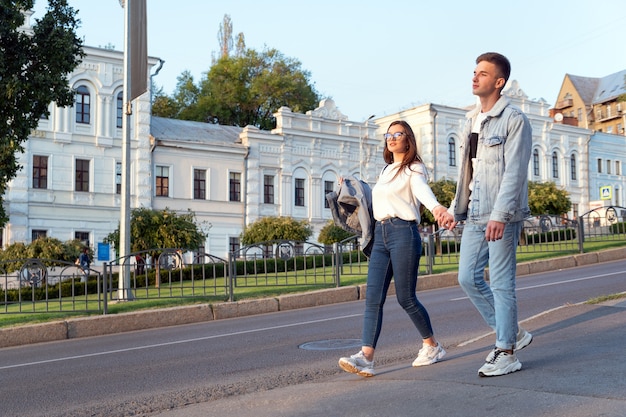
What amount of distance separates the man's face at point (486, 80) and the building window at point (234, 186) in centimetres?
3731

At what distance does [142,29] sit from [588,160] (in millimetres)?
49373

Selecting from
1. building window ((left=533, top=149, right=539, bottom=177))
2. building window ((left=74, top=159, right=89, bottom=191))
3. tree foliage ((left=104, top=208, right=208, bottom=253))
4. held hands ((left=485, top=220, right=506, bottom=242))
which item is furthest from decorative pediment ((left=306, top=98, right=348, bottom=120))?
held hands ((left=485, top=220, right=506, bottom=242))

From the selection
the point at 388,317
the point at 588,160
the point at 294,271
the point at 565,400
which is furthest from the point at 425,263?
the point at 588,160

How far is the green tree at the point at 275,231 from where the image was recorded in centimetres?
3300

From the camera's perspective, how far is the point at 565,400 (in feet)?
14.1

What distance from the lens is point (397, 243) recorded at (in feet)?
19.2

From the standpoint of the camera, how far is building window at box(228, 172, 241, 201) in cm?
4247

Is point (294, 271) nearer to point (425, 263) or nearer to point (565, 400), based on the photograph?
point (425, 263)

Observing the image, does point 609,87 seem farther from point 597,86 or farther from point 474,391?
point 474,391

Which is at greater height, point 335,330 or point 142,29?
point 142,29

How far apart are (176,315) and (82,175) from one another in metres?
26.0

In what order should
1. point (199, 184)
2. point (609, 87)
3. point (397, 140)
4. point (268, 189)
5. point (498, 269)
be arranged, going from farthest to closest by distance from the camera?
point (609, 87), point (268, 189), point (199, 184), point (397, 140), point (498, 269)

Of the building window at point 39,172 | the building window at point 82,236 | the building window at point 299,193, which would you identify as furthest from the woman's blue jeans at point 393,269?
the building window at point 299,193

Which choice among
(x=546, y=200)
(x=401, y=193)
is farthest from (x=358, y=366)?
(x=546, y=200)
